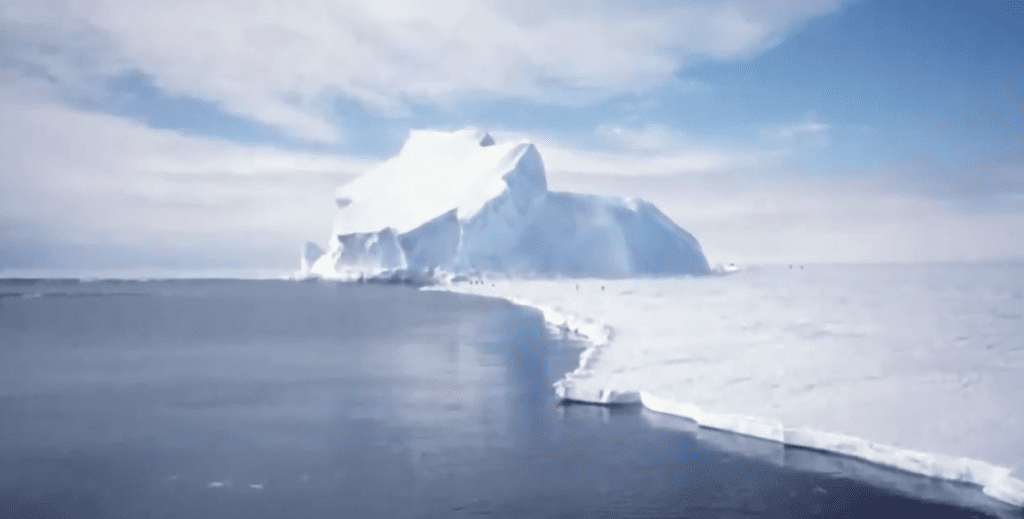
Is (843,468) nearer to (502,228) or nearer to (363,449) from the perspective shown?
(363,449)

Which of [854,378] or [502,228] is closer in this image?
[854,378]

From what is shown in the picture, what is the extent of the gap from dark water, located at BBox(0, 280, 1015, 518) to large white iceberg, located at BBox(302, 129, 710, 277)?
116ft

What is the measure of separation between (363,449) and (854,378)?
6.57 metres

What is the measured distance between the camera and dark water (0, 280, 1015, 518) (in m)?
7.14

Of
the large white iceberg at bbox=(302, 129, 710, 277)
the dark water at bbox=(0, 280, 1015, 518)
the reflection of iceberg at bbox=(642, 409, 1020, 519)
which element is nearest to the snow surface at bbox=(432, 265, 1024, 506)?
the reflection of iceberg at bbox=(642, 409, 1020, 519)

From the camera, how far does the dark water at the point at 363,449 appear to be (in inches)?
281

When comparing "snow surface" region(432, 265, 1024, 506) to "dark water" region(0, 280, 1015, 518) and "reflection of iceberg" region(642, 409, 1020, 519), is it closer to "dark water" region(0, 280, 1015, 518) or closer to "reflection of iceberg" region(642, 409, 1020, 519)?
"reflection of iceberg" region(642, 409, 1020, 519)

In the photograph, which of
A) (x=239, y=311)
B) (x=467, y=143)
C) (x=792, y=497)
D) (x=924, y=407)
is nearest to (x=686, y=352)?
(x=924, y=407)

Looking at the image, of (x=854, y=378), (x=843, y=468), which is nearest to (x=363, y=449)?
(x=843, y=468)

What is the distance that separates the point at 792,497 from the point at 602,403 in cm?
422

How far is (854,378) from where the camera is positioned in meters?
10.2

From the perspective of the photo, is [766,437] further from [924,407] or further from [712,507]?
[712,507]

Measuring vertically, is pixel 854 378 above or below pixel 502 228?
below

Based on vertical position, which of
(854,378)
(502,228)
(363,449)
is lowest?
(363,449)
